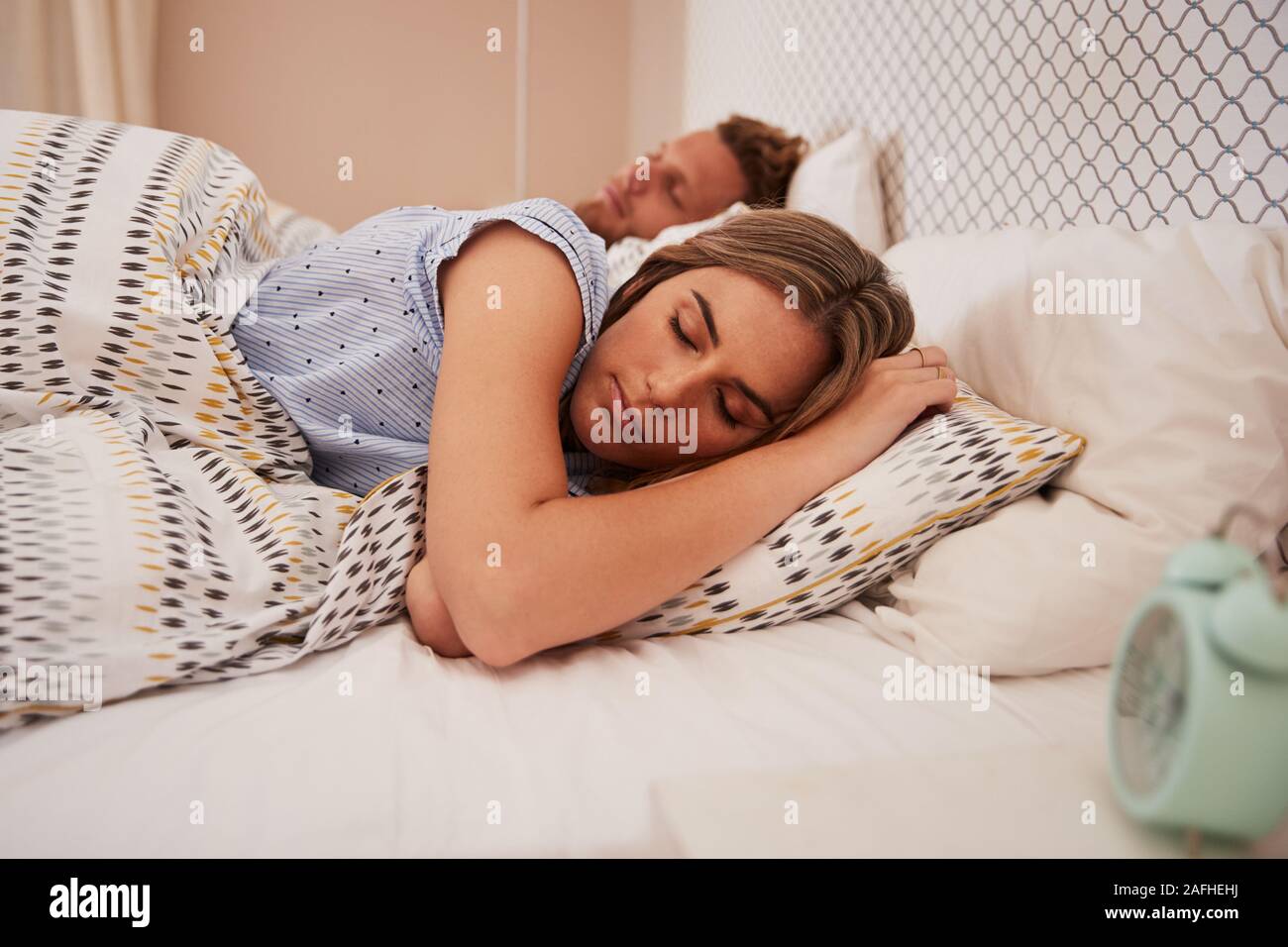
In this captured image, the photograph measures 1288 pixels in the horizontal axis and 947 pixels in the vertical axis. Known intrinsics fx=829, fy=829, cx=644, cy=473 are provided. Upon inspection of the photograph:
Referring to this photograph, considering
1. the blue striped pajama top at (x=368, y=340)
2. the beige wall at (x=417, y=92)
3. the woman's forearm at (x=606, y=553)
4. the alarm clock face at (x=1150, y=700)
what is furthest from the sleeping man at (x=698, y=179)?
the alarm clock face at (x=1150, y=700)

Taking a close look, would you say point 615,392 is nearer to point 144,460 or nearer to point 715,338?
point 715,338

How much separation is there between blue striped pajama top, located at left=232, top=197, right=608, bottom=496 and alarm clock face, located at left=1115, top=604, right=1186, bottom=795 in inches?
24.1

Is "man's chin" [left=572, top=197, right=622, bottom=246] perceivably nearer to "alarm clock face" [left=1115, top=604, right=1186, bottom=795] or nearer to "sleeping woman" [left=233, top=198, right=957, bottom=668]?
"sleeping woman" [left=233, top=198, right=957, bottom=668]

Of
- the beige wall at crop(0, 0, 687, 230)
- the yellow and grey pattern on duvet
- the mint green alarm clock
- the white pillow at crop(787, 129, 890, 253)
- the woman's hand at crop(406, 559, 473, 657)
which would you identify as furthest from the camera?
the beige wall at crop(0, 0, 687, 230)

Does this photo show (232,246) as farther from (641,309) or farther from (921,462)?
(921,462)

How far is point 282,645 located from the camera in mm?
774

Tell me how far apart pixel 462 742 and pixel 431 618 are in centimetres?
17

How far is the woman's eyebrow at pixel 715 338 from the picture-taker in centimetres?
88

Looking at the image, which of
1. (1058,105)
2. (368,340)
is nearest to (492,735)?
(368,340)

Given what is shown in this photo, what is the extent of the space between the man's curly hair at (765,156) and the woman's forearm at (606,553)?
142 cm

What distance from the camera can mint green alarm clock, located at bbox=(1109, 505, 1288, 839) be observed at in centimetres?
40

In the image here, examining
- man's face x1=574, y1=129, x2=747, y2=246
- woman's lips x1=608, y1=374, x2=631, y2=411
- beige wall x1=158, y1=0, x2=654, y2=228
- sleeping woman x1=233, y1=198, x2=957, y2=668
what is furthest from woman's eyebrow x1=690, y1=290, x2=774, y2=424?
beige wall x1=158, y1=0, x2=654, y2=228
